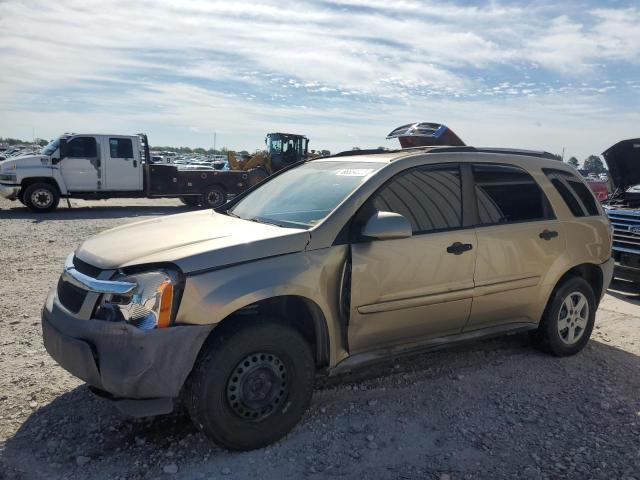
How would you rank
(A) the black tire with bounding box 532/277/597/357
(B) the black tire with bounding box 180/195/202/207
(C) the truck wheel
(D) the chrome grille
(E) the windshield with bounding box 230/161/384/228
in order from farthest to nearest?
(B) the black tire with bounding box 180/195/202/207 → (C) the truck wheel → (D) the chrome grille → (A) the black tire with bounding box 532/277/597/357 → (E) the windshield with bounding box 230/161/384/228

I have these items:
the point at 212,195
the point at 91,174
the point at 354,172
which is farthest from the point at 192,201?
the point at 354,172

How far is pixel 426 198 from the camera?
3.92m

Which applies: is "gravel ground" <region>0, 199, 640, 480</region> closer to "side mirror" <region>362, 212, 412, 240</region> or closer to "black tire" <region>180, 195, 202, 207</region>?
"side mirror" <region>362, 212, 412, 240</region>

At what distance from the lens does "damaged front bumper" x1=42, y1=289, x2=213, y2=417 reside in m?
2.84

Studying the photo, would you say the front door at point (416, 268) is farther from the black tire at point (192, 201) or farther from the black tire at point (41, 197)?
the black tire at point (192, 201)

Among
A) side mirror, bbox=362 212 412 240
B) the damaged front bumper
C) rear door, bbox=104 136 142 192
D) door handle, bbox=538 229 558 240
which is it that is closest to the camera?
the damaged front bumper

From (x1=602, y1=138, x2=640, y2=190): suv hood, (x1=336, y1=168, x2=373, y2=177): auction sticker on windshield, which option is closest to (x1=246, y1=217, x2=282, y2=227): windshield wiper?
(x1=336, y1=168, x2=373, y2=177): auction sticker on windshield

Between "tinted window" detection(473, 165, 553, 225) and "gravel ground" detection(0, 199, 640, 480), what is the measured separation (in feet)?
4.22

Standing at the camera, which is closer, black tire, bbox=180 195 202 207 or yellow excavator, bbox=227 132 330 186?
black tire, bbox=180 195 202 207

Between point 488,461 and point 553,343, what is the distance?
191 cm

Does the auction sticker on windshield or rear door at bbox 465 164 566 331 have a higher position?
the auction sticker on windshield

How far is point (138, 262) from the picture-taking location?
118 inches

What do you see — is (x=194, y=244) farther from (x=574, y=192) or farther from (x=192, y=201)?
(x=192, y=201)

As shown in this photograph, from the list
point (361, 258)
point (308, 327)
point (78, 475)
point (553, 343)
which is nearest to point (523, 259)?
point (553, 343)
